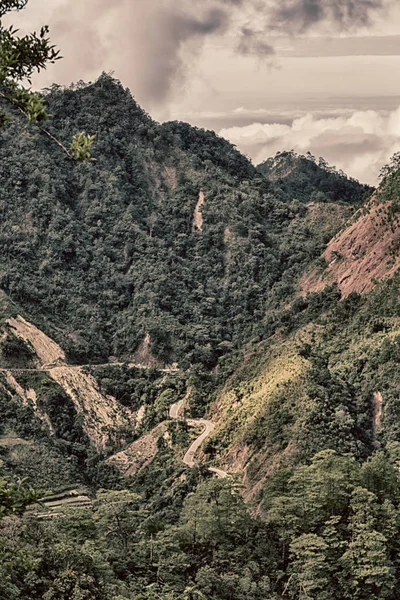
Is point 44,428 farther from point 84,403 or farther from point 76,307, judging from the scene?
point 76,307

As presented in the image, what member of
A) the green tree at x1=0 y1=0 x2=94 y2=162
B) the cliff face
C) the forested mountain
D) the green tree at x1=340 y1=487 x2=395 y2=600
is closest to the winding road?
the forested mountain

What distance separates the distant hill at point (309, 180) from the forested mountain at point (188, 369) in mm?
330

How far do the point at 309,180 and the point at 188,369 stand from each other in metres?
51.6

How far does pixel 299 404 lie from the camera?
46.6 metres

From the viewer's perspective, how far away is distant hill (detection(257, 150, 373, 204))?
110 meters

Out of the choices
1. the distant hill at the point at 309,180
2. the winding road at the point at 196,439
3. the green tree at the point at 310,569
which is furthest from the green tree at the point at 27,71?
the distant hill at the point at 309,180

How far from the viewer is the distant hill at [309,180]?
360 feet

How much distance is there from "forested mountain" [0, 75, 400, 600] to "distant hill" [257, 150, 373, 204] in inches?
13.0

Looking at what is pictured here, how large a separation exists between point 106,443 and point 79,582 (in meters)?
39.9

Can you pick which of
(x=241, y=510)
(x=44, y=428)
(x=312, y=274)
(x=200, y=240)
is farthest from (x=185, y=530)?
(x=200, y=240)

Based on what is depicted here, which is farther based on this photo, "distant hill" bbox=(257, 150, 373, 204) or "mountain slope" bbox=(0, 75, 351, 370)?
"distant hill" bbox=(257, 150, 373, 204)

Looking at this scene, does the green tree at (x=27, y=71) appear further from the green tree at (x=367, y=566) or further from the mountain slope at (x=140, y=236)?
the mountain slope at (x=140, y=236)

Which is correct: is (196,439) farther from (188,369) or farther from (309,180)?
(309,180)

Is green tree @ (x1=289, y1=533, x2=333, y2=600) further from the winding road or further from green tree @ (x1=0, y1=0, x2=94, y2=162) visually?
green tree @ (x1=0, y1=0, x2=94, y2=162)
